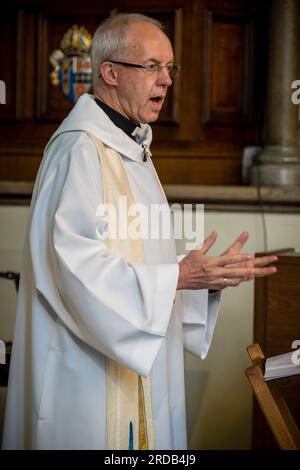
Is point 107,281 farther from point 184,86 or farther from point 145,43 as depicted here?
point 184,86

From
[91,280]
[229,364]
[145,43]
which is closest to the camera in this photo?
[91,280]

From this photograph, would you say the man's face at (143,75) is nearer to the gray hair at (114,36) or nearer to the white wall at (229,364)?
the gray hair at (114,36)

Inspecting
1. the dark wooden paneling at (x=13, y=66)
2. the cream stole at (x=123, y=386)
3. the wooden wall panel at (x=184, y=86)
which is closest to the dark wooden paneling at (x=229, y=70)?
the wooden wall panel at (x=184, y=86)

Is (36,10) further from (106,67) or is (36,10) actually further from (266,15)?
(106,67)

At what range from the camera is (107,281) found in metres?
2.43

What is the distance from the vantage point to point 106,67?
279 centimetres

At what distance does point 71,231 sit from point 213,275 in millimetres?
423

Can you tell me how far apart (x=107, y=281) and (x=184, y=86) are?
2.71 metres

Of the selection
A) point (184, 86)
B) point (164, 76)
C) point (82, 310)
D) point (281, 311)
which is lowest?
point (82, 310)

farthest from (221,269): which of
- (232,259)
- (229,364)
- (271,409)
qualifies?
(229,364)

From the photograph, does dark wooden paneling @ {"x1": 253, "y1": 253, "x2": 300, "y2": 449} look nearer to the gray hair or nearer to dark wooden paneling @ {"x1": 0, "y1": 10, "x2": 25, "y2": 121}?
the gray hair

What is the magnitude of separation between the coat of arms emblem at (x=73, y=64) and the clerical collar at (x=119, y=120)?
2.13m

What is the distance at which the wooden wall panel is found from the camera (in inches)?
194

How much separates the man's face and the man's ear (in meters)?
0.01
